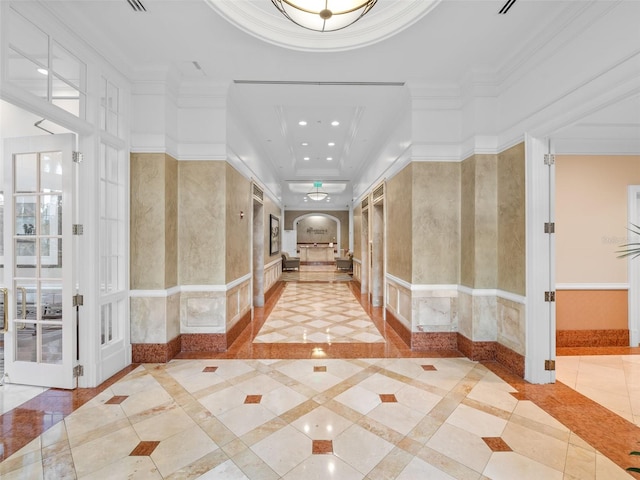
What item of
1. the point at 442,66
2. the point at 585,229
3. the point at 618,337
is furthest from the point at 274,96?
the point at 618,337

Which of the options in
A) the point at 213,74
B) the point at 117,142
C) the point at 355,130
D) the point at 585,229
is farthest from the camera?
the point at 355,130

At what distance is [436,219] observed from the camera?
4.17m

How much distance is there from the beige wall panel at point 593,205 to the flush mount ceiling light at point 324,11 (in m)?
3.79

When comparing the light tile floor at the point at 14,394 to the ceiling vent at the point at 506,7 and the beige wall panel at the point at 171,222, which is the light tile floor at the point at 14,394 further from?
the ceiling vent at the point at 506,7

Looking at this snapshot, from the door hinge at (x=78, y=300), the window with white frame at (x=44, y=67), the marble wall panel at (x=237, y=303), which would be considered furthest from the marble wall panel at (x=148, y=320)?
the window with white frame at (x=44, y=67)

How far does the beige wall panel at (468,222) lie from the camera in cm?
384

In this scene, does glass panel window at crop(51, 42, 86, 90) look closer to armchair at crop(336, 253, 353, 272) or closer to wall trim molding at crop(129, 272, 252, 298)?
wall trim molding at crop(129, 272, 252, 298)

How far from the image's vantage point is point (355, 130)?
19.6 ft

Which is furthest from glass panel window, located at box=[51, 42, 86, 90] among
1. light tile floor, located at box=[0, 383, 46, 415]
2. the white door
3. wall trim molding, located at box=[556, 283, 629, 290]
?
wall trim molding, located at box=[556, 283, 629, 290]

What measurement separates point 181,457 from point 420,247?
3448 mm

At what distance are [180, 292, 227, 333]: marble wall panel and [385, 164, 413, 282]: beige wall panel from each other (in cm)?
269

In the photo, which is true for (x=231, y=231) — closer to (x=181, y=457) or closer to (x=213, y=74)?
(x=213, y=74)

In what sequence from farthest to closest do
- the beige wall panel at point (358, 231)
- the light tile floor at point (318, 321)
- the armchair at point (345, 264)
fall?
the armchair at point (345, 264)
the beige wall panel at point (358, 231)
the light tile floor at point (318, 321)

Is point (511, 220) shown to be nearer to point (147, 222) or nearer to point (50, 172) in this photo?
point (147, 222)
